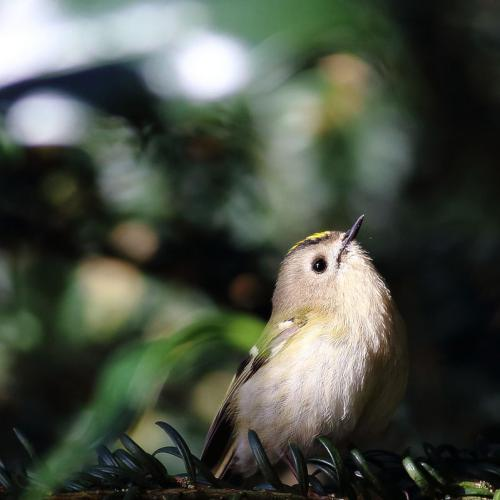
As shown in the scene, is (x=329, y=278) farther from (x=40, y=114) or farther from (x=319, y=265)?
(x=40, y=114)

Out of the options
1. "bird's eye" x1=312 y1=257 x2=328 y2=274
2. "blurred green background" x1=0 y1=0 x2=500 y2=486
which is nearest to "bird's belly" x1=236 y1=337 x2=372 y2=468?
"bird's eye" x1=312 y1=257 x2=328 y2=274

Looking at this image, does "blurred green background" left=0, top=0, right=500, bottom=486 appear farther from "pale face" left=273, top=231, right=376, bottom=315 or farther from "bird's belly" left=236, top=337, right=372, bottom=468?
"bird's belly" left=236, top=337, right=372, bottom=468

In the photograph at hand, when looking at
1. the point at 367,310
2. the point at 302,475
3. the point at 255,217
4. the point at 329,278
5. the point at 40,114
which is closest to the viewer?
the point at 302,475

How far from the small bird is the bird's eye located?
0.03 m

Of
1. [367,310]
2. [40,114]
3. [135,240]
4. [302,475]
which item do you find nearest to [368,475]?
[302,475]

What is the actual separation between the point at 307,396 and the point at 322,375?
42mm

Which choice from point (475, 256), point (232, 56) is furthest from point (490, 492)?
point (475, 256)

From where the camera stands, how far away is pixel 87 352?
2010 millimetres

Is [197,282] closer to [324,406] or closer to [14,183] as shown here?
[14,183]

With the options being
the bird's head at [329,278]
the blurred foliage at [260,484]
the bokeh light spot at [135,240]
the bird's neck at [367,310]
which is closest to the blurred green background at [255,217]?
the bokeh light spot at [135,240]

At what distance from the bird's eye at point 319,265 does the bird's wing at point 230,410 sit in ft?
0.47

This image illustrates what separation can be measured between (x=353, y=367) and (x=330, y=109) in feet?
2.97

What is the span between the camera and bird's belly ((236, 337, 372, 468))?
1.26 metres

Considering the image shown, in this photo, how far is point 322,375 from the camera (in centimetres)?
127
